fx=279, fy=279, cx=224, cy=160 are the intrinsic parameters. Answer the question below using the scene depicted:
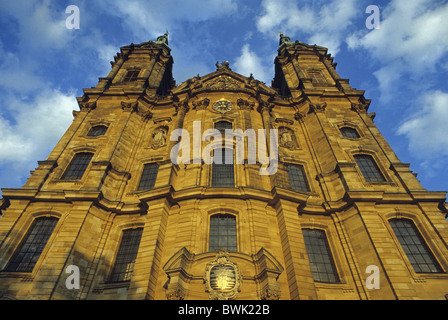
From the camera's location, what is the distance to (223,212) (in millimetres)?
Result: 15469

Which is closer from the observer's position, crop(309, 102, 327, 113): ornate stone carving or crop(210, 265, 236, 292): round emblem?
crop(210, 265, 236, 292): round emblem

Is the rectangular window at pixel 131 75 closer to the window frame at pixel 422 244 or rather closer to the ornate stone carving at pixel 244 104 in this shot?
the ornate stone carving at pixel 244 104

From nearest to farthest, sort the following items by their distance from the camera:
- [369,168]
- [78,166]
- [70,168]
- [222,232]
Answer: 1. [222,232]
2. [70,168]
3. [78,166]
4. [369,168]

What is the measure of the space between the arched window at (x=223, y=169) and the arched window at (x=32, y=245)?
9849mm

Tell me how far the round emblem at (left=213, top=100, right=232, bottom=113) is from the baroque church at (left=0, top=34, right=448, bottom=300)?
85 mm

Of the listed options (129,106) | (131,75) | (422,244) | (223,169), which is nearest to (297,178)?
(223,169)

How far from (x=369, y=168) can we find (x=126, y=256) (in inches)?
673

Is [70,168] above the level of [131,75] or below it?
below

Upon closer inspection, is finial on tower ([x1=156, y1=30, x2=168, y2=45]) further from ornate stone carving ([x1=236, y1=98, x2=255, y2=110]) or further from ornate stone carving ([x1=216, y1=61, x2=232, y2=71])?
ornate stone carving ([x1=236, y1=98, x2=255, y2=110])

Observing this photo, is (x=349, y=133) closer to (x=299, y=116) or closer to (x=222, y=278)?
(x=299, y=116)

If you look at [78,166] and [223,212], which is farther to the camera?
[78,166]

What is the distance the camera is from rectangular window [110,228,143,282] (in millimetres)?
14562

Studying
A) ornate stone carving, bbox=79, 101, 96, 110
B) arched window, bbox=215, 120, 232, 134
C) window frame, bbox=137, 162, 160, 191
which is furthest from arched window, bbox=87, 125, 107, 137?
arched window, bbox=215, 120, 232, 134
